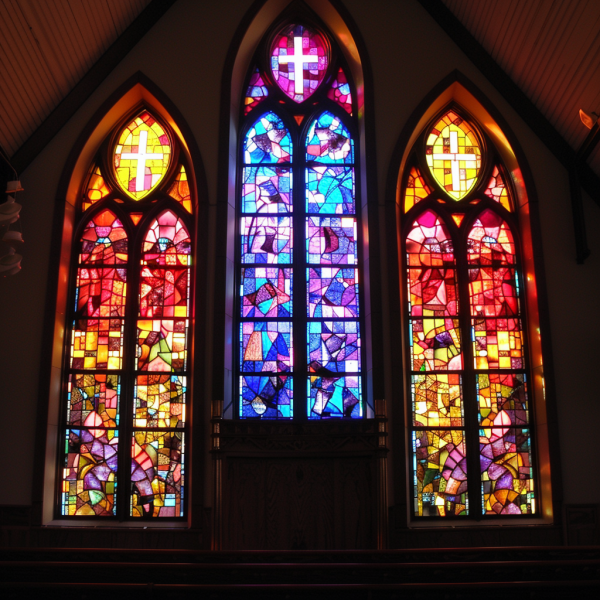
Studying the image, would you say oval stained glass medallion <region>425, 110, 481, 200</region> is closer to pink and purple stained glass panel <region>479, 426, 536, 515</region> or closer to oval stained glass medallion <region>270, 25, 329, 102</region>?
oval stained glass medallion <region>270, 25, 329, 102</region>

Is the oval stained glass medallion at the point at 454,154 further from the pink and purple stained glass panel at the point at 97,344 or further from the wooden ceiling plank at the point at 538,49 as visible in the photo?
the pink and purple stained glass panel at the point at 97,344

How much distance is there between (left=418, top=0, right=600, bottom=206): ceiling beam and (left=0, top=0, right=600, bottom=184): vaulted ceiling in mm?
38

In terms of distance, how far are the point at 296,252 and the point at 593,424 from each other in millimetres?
3270

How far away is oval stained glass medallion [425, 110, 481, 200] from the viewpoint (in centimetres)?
814

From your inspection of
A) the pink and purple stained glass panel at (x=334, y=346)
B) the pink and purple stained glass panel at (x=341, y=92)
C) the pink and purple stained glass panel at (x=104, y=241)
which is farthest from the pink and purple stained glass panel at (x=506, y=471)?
the pink and purple stained glass panel at (x=104, y=241)

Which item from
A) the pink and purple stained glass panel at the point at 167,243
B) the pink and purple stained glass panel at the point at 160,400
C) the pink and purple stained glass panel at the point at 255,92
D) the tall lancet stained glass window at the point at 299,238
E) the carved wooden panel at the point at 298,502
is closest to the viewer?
the carved wooden panel at the point at 298,502

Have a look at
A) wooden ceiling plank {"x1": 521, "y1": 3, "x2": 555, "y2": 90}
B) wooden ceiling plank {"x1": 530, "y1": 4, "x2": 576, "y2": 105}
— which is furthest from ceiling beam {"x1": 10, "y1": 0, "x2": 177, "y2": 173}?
wooden ceiling plank {"x1": 530, "y1": 4, "x2": 576, "y2": 105}

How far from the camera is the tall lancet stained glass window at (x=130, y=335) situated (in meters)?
7.23

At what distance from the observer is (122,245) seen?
311 inches

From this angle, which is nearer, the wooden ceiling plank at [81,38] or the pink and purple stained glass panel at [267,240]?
the wooden ceiling plank at [81,38]

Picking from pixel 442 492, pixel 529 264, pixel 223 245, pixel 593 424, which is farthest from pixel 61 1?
pixel 593 424

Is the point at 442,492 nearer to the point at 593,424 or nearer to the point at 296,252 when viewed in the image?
the point at 593,424

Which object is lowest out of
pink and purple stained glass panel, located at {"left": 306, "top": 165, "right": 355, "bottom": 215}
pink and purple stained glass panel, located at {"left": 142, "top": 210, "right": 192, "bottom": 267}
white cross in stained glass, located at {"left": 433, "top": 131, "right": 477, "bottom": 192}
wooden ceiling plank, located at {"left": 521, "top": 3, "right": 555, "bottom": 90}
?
pink and purple stained glass panel, located at {"left": 142, "top": 210, "right": 192, "bottom": 267}

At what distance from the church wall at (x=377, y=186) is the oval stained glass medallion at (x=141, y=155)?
432 mm
